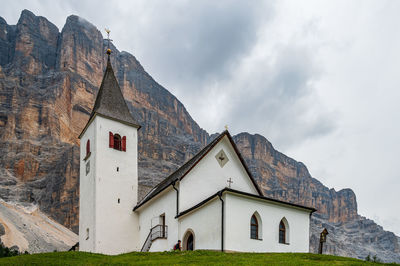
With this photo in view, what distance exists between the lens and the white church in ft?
74.8

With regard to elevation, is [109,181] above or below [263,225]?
above

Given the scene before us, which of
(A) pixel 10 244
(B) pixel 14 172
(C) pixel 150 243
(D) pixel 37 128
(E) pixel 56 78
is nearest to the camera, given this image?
(C) pixel 150 243

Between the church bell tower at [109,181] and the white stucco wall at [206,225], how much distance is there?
8.90 meters

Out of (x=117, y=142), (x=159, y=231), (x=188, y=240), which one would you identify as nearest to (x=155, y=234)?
(x=159, y=231)

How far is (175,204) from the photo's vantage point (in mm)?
26141

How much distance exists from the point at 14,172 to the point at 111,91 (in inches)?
4474

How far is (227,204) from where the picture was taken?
874 inches

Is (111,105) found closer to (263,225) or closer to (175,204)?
(175,204)

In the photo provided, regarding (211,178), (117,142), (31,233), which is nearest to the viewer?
(211,178)

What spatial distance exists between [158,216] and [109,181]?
6248 millimetres

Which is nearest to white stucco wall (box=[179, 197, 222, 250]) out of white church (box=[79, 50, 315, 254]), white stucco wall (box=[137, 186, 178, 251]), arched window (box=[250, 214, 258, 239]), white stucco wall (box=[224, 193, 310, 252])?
white church (box=[79, 50, 315, 254])

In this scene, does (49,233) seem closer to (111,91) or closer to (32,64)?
(111,91)

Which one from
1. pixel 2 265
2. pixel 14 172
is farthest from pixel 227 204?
pixel 14 172

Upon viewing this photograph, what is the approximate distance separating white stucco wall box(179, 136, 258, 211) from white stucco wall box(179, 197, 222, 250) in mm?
1759
